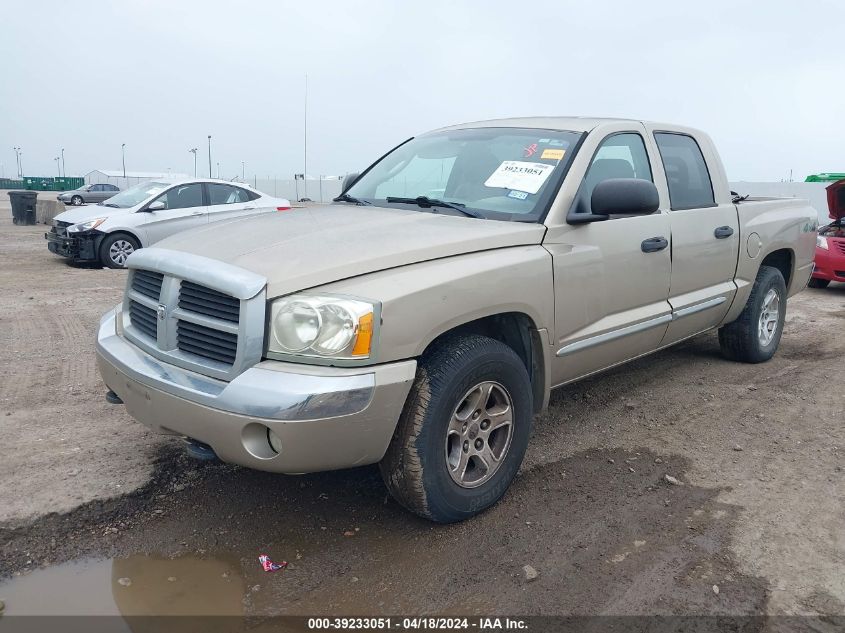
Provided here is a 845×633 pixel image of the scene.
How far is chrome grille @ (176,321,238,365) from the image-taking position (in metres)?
2.75

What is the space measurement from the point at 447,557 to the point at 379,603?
0.41 meters

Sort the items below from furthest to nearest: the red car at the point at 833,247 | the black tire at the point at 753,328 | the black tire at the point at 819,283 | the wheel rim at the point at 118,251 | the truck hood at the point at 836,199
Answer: the wheel rim at the point at 118,251
the black tire at the point at 819,283
the red car at the point at 833,247
the truck hood at the point at 836,199
the black tire at the point at 753,328

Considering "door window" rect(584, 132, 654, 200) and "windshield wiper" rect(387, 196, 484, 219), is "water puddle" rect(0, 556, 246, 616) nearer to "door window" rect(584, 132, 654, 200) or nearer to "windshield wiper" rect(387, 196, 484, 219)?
"windshield wiper" rect(387, 196, 484, 219)

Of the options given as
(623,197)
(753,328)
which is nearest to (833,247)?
(753,328)

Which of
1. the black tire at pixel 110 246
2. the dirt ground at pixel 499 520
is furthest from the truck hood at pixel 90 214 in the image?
the dirt ground at pixel 499 520

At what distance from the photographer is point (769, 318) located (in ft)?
19.3

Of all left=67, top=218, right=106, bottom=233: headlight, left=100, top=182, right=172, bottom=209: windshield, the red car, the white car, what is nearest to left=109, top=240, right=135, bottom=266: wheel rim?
the white car

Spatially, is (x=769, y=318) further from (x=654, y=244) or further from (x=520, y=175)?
(x=520, y=175)

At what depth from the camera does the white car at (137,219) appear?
36.6 ft

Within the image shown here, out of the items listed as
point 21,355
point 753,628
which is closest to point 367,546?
point 753,628

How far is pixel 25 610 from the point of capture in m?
2.58

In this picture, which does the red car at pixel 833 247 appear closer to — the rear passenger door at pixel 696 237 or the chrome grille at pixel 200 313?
the rear passenger door at pixel 696 237

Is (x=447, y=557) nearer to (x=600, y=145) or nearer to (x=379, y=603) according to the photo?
(x=379, y=603)

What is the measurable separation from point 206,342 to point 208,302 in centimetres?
16
